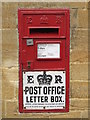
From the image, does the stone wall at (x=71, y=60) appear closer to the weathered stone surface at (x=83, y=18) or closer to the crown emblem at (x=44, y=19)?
the weathered stone surface at (x=83, y=18)

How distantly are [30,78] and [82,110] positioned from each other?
28.5 inches

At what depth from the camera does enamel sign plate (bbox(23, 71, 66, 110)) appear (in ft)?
10.3

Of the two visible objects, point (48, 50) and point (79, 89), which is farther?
point (79, 89)

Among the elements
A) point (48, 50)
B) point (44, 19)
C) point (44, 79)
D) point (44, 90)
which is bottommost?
point (44, 90)

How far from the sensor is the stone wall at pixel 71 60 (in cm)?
311

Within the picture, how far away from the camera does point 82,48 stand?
3.18 meters

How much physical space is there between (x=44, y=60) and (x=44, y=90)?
35cm

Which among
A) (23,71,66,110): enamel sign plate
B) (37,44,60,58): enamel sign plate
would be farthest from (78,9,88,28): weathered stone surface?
(23,71,66,110): enamel sign plate

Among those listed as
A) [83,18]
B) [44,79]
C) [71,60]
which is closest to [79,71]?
[71,60]

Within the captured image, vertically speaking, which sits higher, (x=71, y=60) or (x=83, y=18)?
Answer: (x=83, y=18)

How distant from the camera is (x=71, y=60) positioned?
317cm

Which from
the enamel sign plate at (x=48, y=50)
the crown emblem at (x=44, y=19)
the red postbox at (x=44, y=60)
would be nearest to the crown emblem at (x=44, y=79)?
the red postbox at (x=44, y=60)

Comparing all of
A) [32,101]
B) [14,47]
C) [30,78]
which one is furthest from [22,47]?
[32,101]

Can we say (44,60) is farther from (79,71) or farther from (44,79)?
(79,71)
